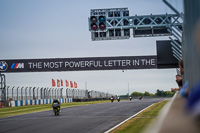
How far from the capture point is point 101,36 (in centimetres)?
2848

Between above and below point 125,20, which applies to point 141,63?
below

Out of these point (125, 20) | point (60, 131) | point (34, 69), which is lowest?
point (60, 131)

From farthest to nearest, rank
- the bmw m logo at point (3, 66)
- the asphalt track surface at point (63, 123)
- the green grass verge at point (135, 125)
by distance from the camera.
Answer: the bmw m logo at point (3, 66) < the asphalt track surface at point (63, 123) < the green grass verge at point (135, 125)

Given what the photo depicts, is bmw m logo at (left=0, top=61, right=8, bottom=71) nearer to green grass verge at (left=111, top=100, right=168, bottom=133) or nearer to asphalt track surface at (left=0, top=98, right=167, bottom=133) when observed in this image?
asphalt track surface at (left=0, top=98, right=167, bottom=133)

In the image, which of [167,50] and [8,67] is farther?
[8,67]

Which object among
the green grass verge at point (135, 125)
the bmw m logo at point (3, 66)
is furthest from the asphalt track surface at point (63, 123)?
the bmw m logo at point (3, 66)

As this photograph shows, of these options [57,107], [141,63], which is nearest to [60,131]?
[57,107]

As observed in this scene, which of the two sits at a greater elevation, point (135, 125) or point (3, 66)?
point (3, 66)

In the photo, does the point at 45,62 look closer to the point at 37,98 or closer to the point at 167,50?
the point at 37,98

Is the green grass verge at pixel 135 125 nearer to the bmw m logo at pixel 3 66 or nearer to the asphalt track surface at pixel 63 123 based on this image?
the asphalt track surface at pixel 63 123

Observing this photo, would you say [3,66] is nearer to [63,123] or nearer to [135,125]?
[63,123]

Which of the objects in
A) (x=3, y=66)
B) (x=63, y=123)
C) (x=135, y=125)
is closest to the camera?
(x=135, y=125)

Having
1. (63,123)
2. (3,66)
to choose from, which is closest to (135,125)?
(63,123)

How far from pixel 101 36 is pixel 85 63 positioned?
13932 mm
